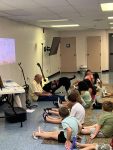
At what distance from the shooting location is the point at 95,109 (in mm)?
7098

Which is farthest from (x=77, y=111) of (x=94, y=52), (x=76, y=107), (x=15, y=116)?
(x=94, y=52)

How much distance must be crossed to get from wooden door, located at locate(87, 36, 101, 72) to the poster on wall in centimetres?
805

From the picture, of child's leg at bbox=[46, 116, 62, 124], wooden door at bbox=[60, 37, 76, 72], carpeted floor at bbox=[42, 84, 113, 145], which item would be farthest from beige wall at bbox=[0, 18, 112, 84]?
carpeted floor at bbox=[42, 84, 113, 145]

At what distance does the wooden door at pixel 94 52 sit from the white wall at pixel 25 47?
3.18m

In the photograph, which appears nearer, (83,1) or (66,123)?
(66,123)

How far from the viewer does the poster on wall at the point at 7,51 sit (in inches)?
290

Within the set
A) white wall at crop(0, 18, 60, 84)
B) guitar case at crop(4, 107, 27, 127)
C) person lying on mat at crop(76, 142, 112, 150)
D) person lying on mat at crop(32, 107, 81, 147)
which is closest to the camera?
person lying on mat at crop(76, 142, 112, 150)

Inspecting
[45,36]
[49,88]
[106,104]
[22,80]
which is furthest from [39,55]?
[106,104]

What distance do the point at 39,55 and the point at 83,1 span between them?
22.9 ft

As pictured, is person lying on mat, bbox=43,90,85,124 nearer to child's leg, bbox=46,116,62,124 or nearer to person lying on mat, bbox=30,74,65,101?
child's leg, bbox=46,116,62,124

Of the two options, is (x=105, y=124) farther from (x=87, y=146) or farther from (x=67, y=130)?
(x=67, y=130)

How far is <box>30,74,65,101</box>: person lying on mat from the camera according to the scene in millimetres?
7905

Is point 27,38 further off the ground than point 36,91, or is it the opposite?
point 27,38

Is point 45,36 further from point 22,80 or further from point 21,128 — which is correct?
point 21,128
